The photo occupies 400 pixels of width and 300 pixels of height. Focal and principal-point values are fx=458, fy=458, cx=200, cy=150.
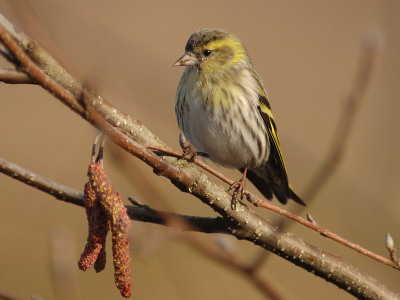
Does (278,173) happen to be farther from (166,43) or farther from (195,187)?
(166,43)

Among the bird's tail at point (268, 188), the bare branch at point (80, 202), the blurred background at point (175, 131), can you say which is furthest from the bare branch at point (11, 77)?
the bird's tail at point (268, 188)

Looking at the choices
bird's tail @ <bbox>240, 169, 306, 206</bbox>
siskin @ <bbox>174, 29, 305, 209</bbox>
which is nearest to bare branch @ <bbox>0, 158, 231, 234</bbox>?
siskin @ <bbox>174, 29, 305, 209</bbox>

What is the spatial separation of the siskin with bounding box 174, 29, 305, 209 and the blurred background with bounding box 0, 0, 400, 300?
17 centimetres

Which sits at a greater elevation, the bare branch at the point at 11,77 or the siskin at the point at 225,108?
the bare branch at the point at 11,77

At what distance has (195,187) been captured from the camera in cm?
164

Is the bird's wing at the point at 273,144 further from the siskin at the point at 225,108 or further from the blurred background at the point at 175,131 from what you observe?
the blurred background at the point at 175,131

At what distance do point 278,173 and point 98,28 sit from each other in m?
2.01

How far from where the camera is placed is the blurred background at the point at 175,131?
1845 mm

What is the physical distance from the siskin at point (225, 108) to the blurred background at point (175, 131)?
0.56 feet

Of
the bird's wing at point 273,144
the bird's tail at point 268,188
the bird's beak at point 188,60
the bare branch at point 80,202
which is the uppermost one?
Answer: the bird's beak at point 188,60

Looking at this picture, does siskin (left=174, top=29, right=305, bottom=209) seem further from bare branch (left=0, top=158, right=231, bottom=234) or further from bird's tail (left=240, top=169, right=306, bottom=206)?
bare branch (left=0, top=158, right=231, bottom=234)

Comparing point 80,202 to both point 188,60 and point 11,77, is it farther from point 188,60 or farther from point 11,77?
point 188,60

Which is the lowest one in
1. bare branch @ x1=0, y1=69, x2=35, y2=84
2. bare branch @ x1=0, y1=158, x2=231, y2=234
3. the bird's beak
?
bare branch @ x1=0, y1=158, x2=231, y2=234

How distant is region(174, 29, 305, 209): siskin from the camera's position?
2.93 m
